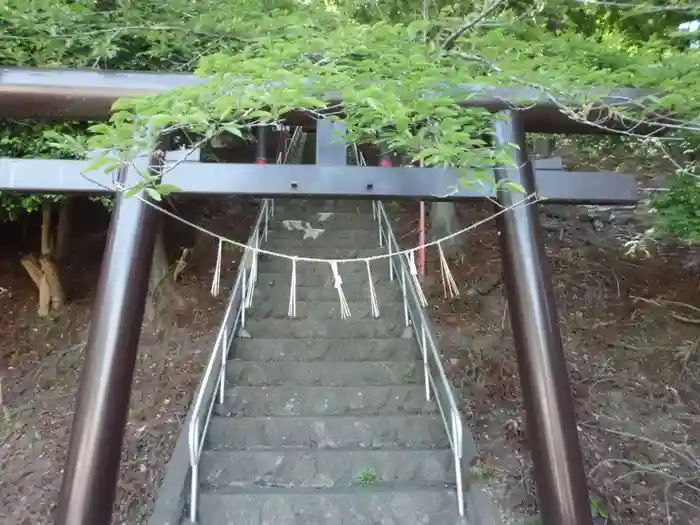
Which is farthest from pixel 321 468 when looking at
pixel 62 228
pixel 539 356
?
pixel 62 228

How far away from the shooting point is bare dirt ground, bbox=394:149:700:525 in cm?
404

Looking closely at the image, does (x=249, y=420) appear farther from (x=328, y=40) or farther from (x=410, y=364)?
(x=328, y=40)

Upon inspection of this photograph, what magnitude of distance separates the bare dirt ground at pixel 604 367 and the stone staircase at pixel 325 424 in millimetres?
459

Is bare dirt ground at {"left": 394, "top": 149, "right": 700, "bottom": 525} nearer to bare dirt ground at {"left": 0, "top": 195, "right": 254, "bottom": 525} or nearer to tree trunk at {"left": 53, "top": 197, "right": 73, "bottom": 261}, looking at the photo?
bare dirt ground at {"left": 0, "top": 195, "right": 254, "bottom": 525}

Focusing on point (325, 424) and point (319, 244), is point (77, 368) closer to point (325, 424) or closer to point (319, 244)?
point (325, 424)

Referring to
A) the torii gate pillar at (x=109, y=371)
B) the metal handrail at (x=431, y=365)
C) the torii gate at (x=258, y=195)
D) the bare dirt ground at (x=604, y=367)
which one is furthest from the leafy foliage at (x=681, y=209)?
the torii gate pillar at (x=109, y=371)

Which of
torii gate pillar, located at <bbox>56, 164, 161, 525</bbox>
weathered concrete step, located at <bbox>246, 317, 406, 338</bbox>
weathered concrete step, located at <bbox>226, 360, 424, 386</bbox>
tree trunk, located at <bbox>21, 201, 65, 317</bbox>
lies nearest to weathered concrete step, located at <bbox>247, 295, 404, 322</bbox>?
weathered concrete step, located at <bbox>246, 317, 406, 338</bbox>

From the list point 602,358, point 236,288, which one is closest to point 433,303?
point 602,358

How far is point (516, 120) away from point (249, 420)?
2.96 metres

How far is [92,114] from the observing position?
3521 millimetres

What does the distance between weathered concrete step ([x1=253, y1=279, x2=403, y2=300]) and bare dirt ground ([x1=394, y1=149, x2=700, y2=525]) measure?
1.70 feet

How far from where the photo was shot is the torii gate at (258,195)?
2992 millimetres

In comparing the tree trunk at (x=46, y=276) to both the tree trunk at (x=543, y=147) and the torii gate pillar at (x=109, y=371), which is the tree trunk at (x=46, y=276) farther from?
the tree trunk at (x=543, y=147)

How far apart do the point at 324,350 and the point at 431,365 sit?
3.34 ft
